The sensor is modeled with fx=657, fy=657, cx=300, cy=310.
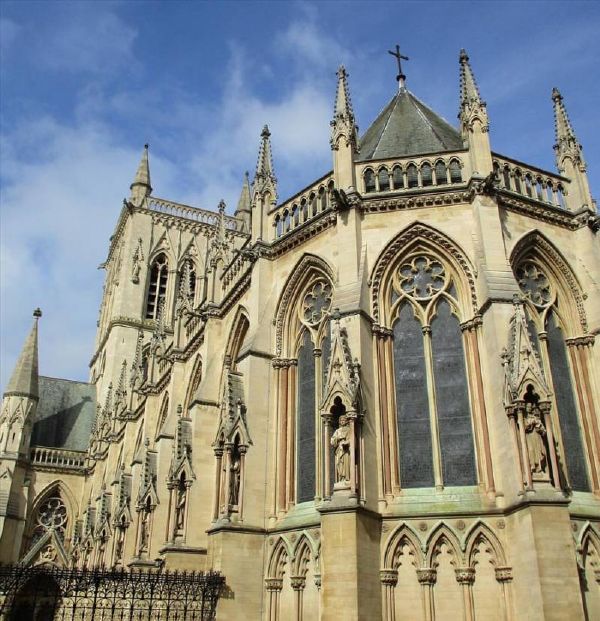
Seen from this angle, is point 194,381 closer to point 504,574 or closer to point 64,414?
point 504,574

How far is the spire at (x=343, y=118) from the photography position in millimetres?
16844

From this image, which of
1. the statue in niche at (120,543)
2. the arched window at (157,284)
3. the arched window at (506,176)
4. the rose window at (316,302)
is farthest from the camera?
the arched window at (157,284)

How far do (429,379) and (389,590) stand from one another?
4501 mm

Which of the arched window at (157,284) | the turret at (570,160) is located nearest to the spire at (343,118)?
the turret at (570,160)

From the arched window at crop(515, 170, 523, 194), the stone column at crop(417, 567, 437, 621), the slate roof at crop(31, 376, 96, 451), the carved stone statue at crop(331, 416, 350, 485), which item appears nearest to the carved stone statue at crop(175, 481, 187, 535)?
the carved stone statue at crop(331, 416, 350, 485)

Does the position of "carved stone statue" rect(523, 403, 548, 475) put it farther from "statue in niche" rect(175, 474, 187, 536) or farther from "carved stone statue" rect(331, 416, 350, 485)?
"statue in niche" rect(175, 474, 187, 536)

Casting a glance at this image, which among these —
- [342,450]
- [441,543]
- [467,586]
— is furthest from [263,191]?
[467,586]

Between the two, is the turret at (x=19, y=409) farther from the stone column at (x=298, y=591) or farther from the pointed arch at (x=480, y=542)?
the pointed arch at (x=480, y=542)

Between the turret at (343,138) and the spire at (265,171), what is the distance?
3.15 meters

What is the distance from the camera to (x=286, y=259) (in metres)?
18.0

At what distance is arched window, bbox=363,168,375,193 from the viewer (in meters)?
16.5

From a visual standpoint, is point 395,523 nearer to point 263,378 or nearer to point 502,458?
point 502,458

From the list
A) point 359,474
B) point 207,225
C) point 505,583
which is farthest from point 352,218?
point 207,225

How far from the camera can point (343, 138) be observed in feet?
55.2
